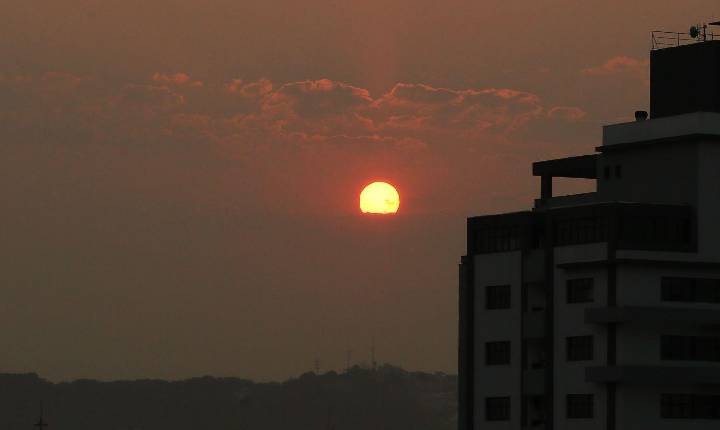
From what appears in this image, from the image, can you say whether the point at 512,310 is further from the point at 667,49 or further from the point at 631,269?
the point at 667,49

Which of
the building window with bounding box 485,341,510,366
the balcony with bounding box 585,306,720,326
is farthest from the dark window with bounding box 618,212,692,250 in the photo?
the building window with bounding box 485,341,510,366

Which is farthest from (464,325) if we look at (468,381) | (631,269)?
(631,269)

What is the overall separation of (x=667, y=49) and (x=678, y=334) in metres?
22.1

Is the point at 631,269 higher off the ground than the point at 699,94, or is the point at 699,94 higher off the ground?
the point at 699,94

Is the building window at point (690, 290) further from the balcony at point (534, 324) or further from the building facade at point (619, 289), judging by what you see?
the balcony at point (534, 324)

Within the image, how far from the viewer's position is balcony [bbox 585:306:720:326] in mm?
143875

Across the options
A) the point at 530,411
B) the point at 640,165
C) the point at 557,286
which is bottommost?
the point at 530,411

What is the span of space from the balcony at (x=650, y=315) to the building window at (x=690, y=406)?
5423 millimetres

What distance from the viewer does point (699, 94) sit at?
495 feet

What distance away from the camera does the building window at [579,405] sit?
481 ft

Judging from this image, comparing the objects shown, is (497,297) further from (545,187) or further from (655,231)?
(655,231)

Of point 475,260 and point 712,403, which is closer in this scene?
point 712,403

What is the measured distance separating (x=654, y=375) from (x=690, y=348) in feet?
13.5

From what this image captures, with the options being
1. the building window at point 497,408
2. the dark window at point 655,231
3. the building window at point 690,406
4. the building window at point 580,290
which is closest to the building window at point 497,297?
the building window at point 580,290
